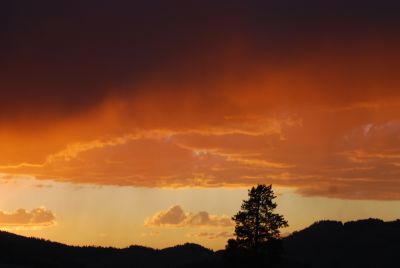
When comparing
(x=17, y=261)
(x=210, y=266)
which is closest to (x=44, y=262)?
(x=17, y=261)

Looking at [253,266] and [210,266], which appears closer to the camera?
[253,266]

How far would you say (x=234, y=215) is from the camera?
215 ft

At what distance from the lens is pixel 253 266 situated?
2564 inches

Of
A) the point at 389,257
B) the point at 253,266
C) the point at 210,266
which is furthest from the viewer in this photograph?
the point at 389,257

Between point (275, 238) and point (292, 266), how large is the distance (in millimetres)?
95929

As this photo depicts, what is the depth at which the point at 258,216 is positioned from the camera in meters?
65.4

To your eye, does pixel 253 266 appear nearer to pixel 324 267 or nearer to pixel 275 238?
pixel 275 238

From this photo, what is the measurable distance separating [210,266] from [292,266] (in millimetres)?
20862

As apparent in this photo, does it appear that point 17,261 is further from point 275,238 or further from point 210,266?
point 275,238

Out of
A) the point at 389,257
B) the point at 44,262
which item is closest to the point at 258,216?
the point at 389,257

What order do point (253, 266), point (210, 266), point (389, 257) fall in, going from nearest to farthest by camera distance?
point (253, 266), point (210, 266), point (389, 257)

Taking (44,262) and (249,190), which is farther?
(44,262)

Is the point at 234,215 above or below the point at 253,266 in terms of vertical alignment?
above

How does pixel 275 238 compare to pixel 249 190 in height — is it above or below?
below
